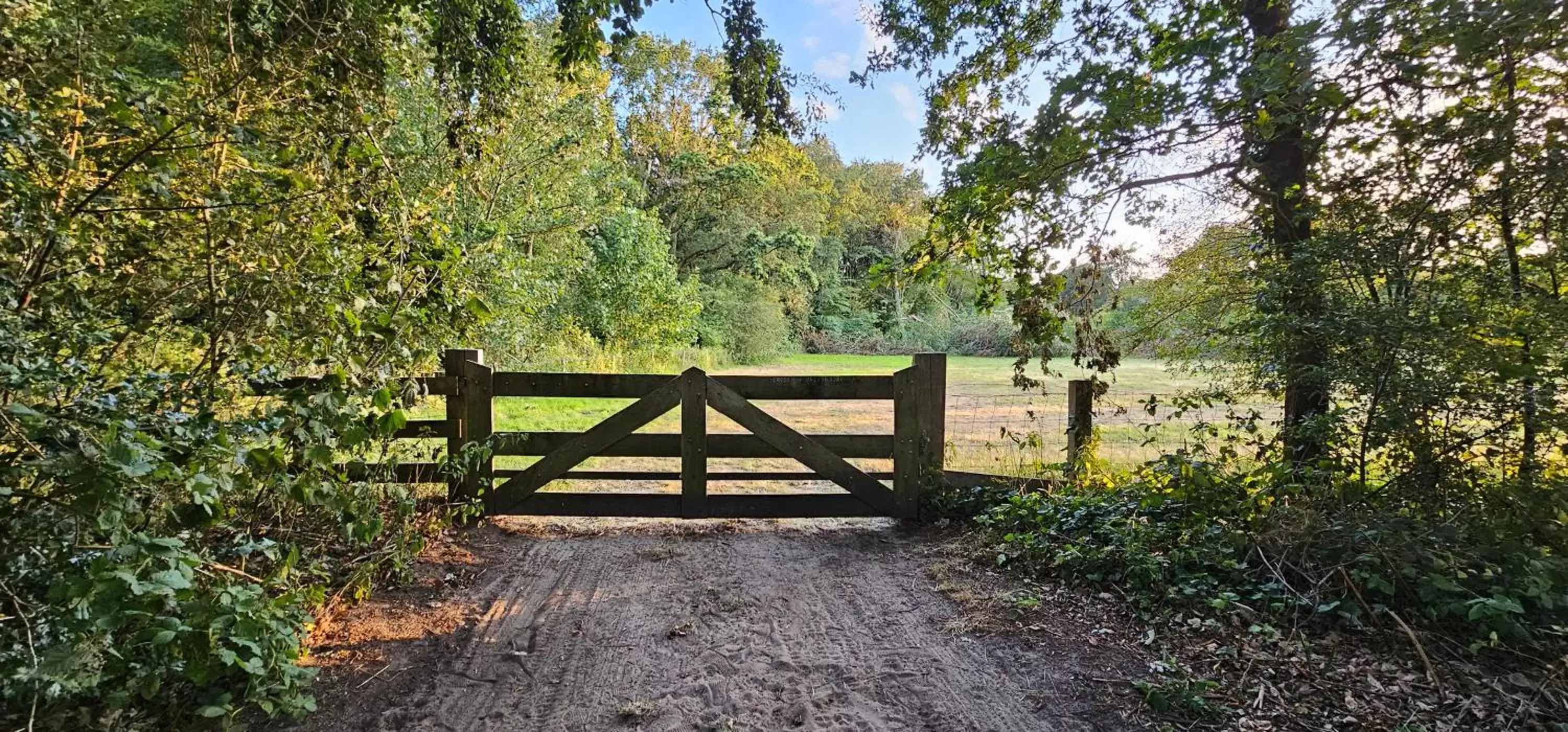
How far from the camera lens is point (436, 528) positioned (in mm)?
4691

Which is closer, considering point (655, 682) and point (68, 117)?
point (68, 117)

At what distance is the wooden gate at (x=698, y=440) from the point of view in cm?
511

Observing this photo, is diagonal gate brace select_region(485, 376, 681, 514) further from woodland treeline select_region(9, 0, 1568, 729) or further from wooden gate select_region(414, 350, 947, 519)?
woodland treeline select_region(9, 0, 1568, 729)

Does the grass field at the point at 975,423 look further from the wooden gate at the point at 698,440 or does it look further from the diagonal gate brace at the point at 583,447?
the diagonal gate brace at the point at 583,447

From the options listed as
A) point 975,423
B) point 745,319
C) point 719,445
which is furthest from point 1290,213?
point 745,319

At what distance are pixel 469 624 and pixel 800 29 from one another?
568 centimetres

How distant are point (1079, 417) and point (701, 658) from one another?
3.44 meters

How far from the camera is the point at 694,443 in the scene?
5270 mm

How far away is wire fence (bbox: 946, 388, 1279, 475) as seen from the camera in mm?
4680

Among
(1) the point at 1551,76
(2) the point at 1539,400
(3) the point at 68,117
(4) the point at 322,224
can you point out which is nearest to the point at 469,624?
(4) the point at 322,224

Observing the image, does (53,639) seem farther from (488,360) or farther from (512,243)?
(512,243)

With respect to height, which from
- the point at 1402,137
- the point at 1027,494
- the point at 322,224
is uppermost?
the point at 1402,137

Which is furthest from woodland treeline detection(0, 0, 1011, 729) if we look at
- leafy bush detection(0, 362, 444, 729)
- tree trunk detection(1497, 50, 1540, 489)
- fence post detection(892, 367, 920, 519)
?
tree trunk detection(1497, 50, 1540, 489)

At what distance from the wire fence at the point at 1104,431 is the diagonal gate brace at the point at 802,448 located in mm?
675
